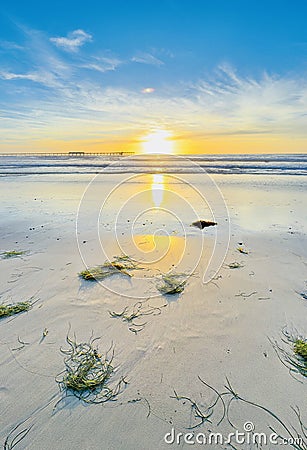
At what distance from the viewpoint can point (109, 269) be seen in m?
4.18

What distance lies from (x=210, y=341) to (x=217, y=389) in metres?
0.55

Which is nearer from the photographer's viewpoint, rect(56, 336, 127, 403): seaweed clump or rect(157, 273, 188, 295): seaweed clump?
rect(56, 336, 127, 403): seaweed clump

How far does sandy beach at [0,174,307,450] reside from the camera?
A: 1933 millimetres

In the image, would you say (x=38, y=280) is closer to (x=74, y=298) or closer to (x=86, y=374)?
(x=74, y=298)

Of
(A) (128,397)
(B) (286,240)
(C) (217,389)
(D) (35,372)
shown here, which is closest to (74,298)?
(D) (35,372)

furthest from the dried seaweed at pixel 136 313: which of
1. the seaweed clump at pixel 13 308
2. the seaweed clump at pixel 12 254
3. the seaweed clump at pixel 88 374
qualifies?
the seaweed clump at pixel 12 254

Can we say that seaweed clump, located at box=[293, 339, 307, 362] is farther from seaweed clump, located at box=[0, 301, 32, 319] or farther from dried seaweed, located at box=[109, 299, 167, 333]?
seaweed clump, located at box=[0, 301, 32, 319]

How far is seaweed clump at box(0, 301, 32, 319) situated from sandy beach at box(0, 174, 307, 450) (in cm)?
9

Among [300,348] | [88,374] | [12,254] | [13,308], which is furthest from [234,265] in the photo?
[12,254]

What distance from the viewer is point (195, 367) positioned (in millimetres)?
2367

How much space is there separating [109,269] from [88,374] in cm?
199

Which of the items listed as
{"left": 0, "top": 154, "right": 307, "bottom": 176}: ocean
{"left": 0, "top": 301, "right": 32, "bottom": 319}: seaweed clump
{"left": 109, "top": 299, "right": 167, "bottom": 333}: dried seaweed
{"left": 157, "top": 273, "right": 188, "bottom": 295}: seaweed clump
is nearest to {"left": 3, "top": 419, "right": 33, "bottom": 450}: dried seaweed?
{"left": 109, "top": 299, "right": 167, "bottom": 333}: dried seaweed

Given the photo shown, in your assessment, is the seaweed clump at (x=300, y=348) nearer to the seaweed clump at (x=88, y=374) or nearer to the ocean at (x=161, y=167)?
the seaweed clump at (x=88, y=374)

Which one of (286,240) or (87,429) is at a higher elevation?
(286,240)
